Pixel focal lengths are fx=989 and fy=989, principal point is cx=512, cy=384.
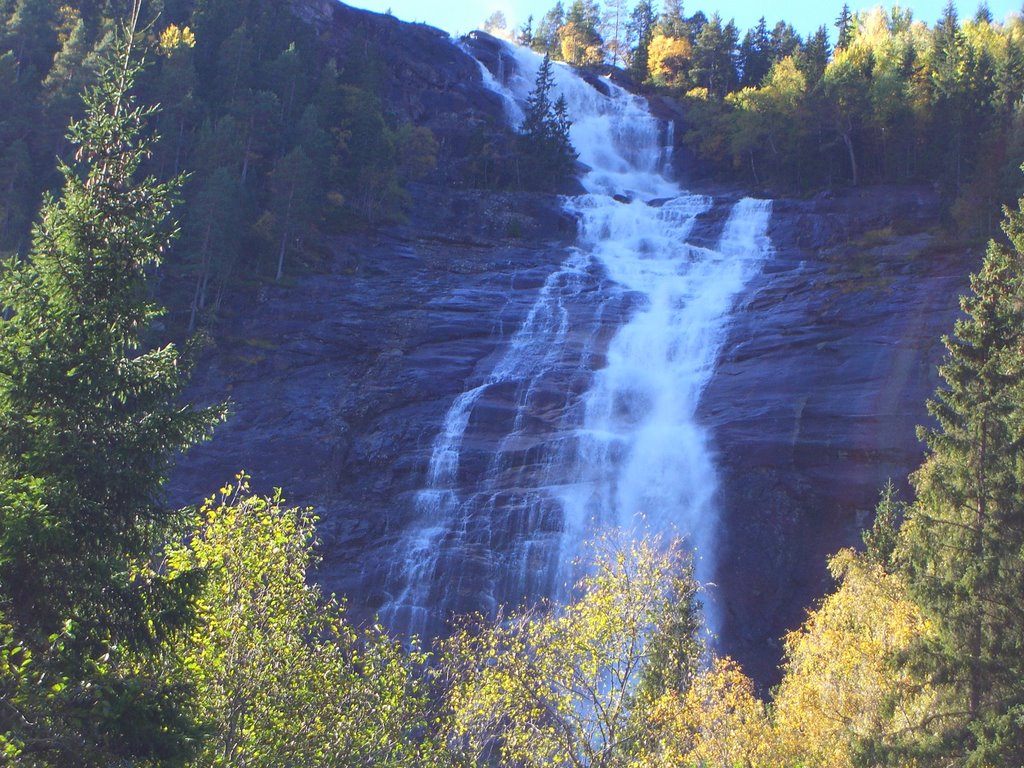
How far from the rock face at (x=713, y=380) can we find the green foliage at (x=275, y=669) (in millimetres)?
21783

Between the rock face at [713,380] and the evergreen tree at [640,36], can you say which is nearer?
the rock face at [713,380]

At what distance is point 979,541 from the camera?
65.2 ft

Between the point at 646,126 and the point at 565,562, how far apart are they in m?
51.3

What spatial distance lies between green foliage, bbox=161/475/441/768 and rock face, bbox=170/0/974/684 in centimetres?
2178

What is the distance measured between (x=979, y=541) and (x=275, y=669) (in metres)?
14.2

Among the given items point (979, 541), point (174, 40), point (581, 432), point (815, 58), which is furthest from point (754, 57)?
point (979, 541)

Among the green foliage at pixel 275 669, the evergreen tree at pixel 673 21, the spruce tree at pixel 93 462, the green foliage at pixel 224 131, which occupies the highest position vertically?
the evergreen tree at pixel 673 21

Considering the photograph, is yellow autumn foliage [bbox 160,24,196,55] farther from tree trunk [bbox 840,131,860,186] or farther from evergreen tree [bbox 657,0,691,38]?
evergreen tree [bbox 657,0,691,38]

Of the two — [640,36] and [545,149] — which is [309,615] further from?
[640,36]

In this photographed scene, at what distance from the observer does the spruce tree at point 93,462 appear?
34.4 feet

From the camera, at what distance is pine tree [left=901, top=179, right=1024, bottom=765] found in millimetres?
18781

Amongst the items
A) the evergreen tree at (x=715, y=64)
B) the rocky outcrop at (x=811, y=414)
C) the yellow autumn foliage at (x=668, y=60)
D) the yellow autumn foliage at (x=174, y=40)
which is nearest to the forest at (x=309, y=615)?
the rocky outcrop at (x=811, y=414)

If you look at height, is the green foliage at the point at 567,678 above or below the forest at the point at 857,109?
below

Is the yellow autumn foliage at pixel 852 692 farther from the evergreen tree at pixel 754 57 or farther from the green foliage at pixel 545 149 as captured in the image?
the evergreen tree at pixel 754 57
